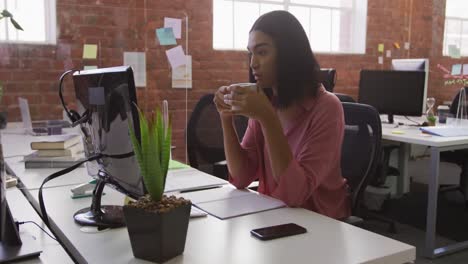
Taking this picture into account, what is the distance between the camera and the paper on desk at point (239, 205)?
1.33m

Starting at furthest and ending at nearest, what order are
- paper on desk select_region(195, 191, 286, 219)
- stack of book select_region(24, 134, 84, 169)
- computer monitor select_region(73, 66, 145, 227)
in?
stack of book select_region(24, 134, 84, 169), paper on desk select_region(195, 191, 286, 219), computer monitor select_region(73, 66, 145, 227)

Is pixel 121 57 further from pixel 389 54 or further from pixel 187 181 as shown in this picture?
pixel 389 54

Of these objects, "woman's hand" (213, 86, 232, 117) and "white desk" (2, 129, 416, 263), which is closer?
"white desk" (2, 129, 416, 263)

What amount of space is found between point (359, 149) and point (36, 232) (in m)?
1.23

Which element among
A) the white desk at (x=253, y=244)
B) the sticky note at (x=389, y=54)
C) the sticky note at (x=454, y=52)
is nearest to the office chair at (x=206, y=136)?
the white desk at (x=253, y=244)

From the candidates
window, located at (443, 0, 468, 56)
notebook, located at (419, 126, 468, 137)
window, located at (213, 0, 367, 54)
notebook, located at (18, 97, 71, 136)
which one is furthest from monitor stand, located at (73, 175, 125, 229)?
window, located at (443, 0, 468, 56)

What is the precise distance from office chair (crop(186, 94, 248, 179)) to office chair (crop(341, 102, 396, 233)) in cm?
87

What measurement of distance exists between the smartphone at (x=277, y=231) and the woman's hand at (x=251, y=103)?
0.37 m

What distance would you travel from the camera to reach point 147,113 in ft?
3.48

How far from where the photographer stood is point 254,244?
1.08 metres

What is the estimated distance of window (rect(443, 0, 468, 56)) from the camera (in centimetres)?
577

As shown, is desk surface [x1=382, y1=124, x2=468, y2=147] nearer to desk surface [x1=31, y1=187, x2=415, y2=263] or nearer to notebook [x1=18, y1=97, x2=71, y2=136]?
desk surface [x1=31, y1=187, x2=415, y2=263]

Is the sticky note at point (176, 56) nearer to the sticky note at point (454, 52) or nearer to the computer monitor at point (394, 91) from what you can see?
the computer monitor at point (394, 91)

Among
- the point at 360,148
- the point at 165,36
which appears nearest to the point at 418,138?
the point at 360,148
